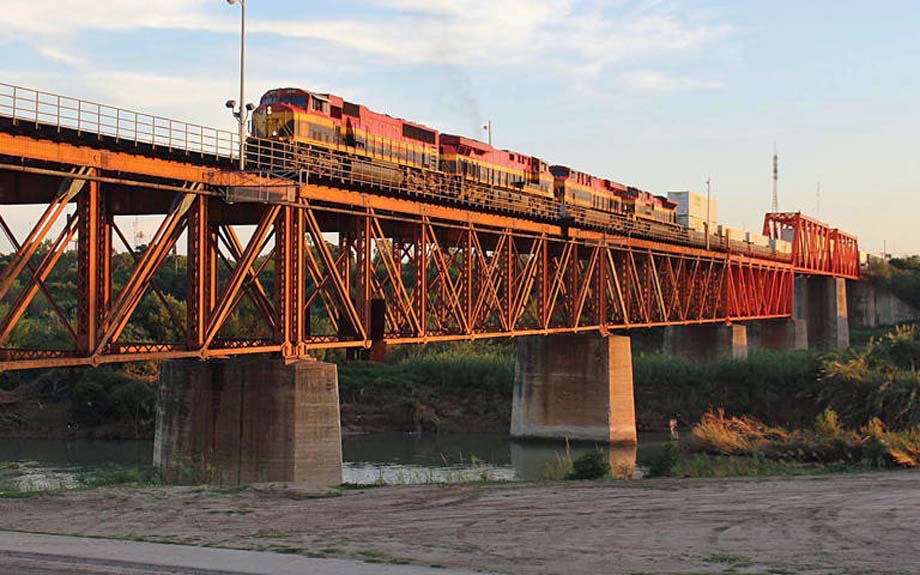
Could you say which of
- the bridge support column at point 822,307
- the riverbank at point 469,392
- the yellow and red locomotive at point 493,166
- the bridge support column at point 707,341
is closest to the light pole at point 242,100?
the yellow and red locomotive at point 493,166

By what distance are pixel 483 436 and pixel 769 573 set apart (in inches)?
2135

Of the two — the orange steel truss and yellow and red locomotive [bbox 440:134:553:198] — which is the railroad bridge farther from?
the orange steel truss

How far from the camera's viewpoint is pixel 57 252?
23844mm

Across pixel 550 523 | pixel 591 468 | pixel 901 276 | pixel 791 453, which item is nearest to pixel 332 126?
pixel 591 468

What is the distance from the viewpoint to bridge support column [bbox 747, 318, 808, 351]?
334 ft

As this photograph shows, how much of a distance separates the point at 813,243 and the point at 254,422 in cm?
9865

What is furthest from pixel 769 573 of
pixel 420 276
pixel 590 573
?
pixel 420 276

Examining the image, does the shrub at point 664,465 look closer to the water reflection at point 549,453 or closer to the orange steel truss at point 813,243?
the water reflection at point 549,453

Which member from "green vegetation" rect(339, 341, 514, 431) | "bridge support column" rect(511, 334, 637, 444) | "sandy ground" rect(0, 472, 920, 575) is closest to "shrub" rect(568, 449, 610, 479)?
"sandy ground" rect(0, 472, 920, 575)

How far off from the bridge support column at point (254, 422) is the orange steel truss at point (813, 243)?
84.1 m

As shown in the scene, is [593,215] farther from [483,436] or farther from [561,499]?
[561,499]

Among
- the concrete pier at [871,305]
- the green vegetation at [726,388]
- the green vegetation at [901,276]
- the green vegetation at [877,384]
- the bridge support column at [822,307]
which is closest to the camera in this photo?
the green vegetation at [877,384]

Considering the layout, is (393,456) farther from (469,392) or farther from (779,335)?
(779,335)

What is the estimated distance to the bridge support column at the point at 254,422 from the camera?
103ft
